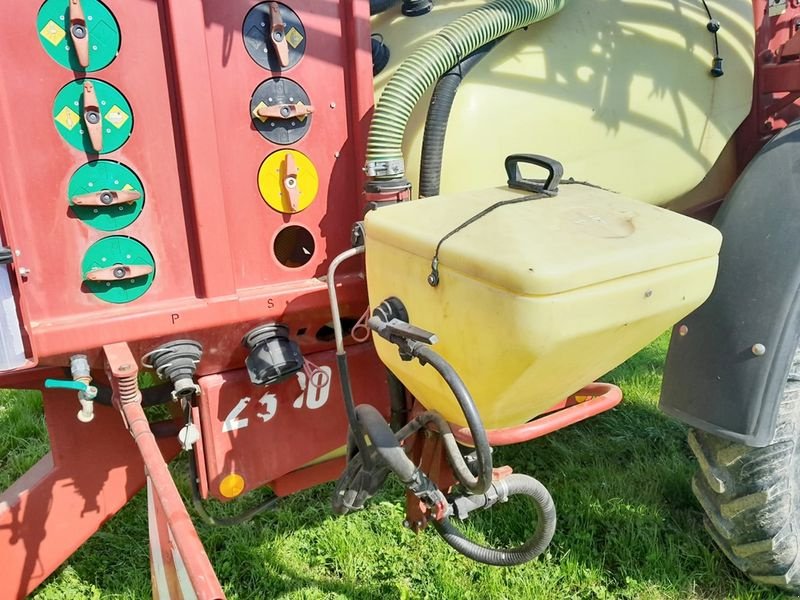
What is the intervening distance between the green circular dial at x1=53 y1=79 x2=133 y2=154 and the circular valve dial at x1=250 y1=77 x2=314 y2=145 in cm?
25

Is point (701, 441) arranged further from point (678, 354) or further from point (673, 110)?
point (673, 110)

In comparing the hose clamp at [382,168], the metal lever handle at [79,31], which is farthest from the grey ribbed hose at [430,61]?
the metal lever handle at [79,31]

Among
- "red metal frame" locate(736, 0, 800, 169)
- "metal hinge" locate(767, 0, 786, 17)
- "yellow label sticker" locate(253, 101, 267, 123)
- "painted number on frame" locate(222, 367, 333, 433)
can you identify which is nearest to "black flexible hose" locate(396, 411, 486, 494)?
"painted number on frame" locate(222, 367, 333, 433)

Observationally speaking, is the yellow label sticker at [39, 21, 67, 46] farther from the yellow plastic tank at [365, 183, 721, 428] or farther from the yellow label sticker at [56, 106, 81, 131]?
the yellow plastic tank at [365, 183, 721, 428]

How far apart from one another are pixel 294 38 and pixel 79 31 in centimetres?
41

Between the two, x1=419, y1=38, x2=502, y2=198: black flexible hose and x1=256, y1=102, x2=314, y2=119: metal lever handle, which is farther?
x1=419, y1=38, x2=502, y2=198: black flexible hose

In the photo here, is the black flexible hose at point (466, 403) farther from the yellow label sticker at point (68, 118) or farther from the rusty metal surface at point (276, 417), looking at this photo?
the yellow label sticker at point (68, 118)

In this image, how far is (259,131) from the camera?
4.81 feet

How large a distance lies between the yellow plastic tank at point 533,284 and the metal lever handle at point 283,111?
0.27 meters

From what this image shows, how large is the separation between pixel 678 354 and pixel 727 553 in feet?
2.13

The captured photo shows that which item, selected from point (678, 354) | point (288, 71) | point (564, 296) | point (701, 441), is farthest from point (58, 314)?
point (701, 441)

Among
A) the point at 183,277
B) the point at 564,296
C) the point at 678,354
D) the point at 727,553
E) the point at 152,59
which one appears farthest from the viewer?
the point at 727,553

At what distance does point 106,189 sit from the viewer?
1.35 meters

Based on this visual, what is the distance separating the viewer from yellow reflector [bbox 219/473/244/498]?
1.64 metres
